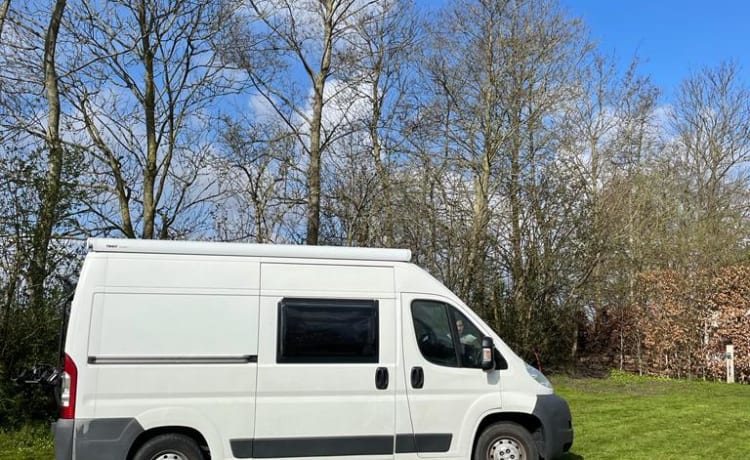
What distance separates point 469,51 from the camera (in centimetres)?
1803

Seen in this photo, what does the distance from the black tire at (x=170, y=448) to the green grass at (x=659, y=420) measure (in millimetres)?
4580

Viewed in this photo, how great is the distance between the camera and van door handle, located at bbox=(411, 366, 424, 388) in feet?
21.6

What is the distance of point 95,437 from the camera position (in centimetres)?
584

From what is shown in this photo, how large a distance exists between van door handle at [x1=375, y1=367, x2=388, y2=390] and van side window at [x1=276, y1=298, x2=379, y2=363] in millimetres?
113

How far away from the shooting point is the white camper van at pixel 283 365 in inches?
236

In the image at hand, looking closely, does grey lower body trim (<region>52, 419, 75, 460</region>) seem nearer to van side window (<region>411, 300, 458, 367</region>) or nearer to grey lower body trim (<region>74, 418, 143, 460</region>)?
grey lower body trim (<region>74, 418, 143, 460</region>)

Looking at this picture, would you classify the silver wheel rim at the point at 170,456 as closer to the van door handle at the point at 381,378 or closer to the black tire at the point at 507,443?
the van door handle at the point at 381,378

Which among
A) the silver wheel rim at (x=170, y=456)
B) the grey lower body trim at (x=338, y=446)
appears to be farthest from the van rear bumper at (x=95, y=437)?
the grey lower body trim at (x=338, y=446)

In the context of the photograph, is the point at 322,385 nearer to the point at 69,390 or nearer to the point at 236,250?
the point at 236,250

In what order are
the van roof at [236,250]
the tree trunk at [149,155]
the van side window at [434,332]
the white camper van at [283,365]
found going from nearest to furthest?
the white camper van at [283,365] < the van roof at [236,250] < the van side window at [434,332] < the tree trunk at [149,155]

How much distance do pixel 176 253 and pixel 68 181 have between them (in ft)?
15.7

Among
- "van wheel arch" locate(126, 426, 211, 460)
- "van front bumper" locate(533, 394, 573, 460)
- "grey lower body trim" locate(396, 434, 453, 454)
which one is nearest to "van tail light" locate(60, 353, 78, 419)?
"van wheel arch" locate(126, 426, 211, 460)

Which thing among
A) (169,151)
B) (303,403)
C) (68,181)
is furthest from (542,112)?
(303,403)

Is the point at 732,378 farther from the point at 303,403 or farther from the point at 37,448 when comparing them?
the point at 37,448
